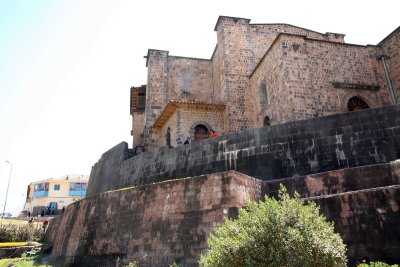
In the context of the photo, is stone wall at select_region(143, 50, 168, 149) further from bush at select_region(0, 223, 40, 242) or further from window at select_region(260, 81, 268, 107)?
bush at select_region(0, 223, 40, 242)

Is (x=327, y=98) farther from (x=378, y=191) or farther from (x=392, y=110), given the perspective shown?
(x=378, y=191)

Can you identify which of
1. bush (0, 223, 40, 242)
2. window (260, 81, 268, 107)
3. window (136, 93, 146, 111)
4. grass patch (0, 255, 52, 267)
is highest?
window (136, 93, 146, 111)

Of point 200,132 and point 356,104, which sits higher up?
point 356,104

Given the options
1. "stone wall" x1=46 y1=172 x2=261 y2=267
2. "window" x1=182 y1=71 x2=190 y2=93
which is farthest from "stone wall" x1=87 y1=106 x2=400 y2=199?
"window" x1=182 y1=71 x2=190 y2=93

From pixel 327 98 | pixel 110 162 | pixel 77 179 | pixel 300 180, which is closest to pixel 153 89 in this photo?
pixel 110 162

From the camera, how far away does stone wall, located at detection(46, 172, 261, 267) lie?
863cm

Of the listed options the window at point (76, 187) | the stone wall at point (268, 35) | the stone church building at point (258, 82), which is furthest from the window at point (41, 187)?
the stone wall at point (268, 35)

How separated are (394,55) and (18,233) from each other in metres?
23.8

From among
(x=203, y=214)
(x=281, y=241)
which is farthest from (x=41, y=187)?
(x=281, y=241)

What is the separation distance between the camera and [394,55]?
17328 millimetres

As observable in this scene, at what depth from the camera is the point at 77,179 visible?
48.8 meters

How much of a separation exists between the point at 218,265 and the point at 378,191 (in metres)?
3.65

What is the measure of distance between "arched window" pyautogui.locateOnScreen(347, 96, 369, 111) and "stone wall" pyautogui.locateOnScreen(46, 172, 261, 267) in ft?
32.0

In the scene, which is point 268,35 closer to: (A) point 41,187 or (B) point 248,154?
(B) point 248,154
